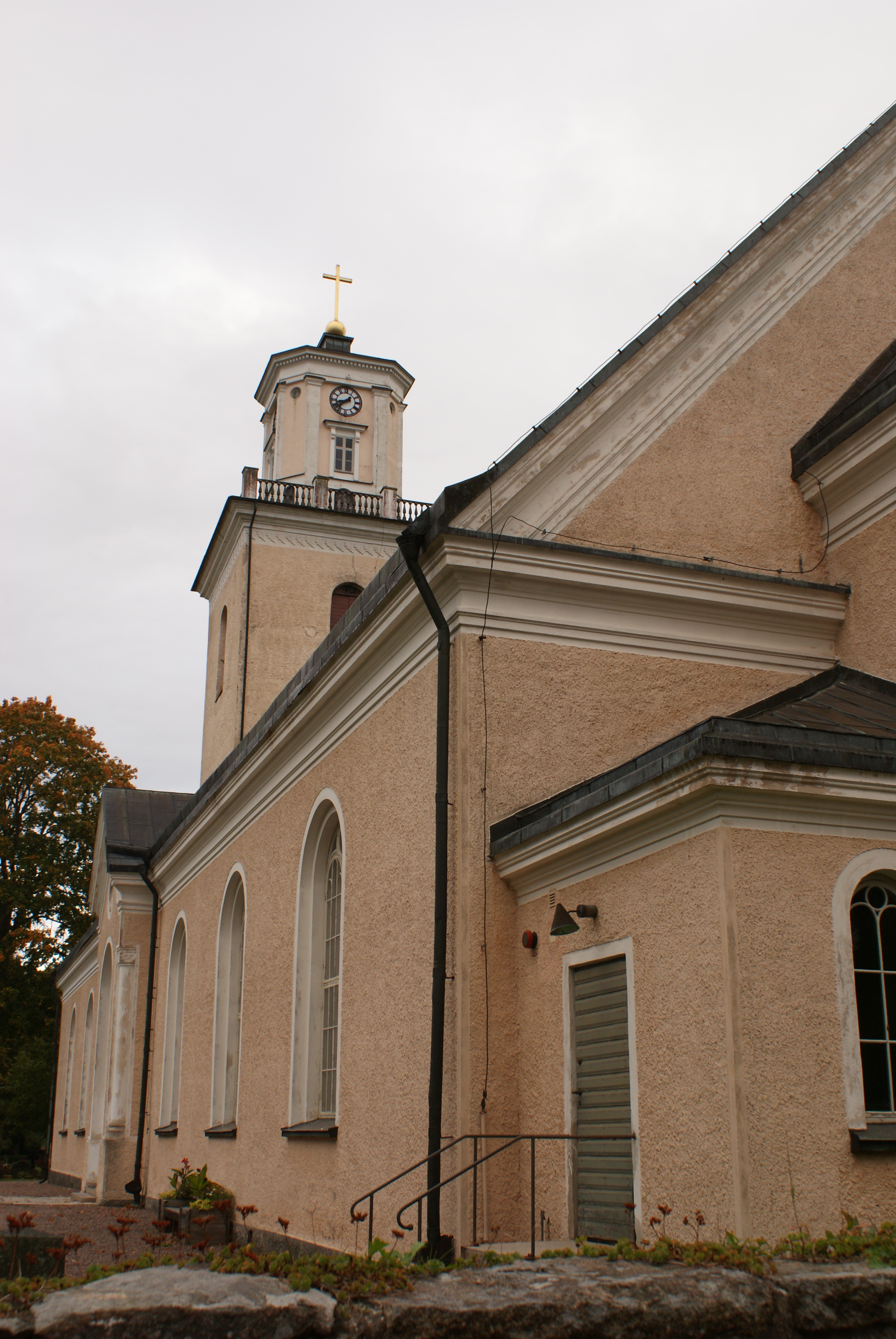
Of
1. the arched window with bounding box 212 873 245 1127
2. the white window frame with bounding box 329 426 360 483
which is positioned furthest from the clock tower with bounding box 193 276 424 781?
the arched window with bounding box 212 873 245 1127

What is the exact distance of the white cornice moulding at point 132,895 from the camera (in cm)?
2133

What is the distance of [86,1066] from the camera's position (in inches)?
1082

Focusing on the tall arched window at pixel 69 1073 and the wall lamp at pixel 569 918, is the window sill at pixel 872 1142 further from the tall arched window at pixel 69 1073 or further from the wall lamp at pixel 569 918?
the tall arched window at pixel 69 1073

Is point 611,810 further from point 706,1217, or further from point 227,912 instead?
point 227,912

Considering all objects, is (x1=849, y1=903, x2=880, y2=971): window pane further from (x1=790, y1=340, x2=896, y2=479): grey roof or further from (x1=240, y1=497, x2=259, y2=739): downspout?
(x1=240, y1=497, x2=259, y2=739): downspout

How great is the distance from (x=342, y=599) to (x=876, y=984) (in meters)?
22.4

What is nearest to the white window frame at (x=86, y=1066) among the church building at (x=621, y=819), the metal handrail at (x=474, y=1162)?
the church building at (x=621, y=819)

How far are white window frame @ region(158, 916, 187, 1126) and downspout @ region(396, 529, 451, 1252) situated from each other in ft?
35.4

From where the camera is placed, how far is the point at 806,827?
23.4 feet

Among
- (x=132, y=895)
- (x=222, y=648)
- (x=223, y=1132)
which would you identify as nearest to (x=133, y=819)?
(x=132, y=895)

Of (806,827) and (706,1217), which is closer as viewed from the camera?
(706,1217)

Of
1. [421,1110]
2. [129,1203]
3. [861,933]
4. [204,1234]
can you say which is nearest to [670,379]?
[861,933]

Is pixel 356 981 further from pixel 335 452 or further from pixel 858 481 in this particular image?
pixel 335 452

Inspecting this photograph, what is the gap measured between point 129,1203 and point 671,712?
1488 cm
